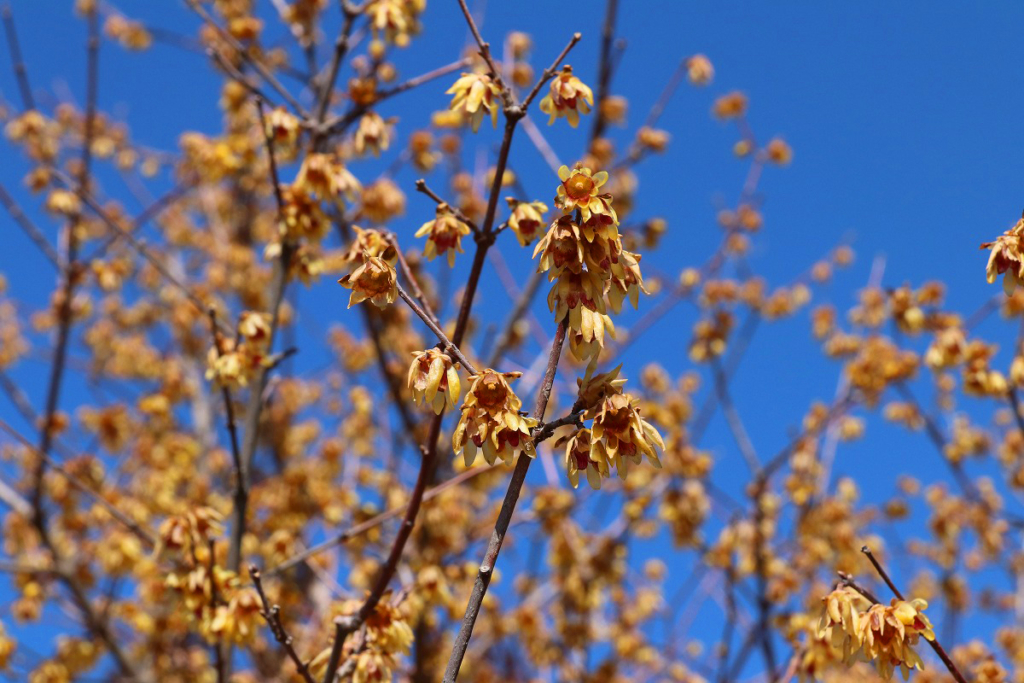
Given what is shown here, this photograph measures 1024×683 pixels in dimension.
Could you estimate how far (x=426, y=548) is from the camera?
5.11m

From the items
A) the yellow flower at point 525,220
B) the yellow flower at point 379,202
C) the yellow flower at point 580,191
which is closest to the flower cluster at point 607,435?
the yellow flower at point 580,191

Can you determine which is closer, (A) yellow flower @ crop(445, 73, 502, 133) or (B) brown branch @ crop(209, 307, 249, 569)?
(A) yellow flower @ crop(445, 73, 502, 133)

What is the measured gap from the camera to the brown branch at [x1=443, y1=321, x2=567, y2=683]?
4.71 ft

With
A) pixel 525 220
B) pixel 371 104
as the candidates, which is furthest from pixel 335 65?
pixel 525 220

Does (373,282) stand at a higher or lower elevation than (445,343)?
higher

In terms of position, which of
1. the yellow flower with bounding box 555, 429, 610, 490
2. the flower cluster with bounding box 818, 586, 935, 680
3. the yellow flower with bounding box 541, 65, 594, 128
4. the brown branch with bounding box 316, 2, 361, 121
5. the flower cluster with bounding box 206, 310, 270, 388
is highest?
the brown branch with bounding box 316, 2, 361, 121

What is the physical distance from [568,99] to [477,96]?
0.85ft

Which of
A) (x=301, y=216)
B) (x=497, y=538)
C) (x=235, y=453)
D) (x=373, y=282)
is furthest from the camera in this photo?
(x=301, y=216)

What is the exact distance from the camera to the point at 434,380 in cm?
160

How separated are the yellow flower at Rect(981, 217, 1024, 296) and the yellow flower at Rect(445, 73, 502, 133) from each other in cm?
135

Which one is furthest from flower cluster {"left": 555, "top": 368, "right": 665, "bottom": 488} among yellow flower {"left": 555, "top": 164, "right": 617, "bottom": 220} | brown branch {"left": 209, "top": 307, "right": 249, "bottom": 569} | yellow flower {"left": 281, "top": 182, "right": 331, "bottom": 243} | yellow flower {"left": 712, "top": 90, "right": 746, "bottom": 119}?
yellow flower {"left": 712, "top": 90, "right": 746, "bottom": 119}

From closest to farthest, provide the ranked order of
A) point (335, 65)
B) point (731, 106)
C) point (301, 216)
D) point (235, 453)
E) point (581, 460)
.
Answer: point (581, 460), point (235, 453), point (301, 216), point (335, 65), point (731, 106)

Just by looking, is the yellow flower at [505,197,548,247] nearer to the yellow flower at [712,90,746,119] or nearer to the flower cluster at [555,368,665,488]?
the flower cluster at [555,368,665,488]

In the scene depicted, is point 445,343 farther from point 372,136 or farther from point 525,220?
point 372,136
